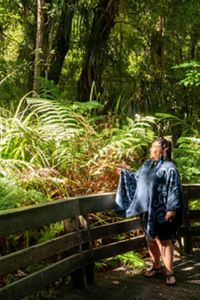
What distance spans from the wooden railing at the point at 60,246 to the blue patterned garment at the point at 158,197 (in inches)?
17.8

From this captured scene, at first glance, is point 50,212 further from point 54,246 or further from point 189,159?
point 189,159

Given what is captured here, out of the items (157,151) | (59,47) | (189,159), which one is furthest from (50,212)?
(59,47)

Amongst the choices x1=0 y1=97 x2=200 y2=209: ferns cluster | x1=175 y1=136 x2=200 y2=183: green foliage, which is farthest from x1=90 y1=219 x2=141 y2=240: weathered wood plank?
x1=175 y1=136 x2=200 y2=183: green foliage

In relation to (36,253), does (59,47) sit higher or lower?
higher

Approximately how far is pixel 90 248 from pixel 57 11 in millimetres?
6981

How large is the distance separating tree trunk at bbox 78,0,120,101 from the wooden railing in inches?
207

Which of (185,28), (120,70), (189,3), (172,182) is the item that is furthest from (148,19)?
(172,182)

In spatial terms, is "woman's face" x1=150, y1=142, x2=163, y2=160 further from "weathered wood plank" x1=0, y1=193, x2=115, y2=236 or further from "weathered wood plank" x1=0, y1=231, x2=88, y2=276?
"weathered wood plank" x1=0, y1=231, x2=88, y2=276

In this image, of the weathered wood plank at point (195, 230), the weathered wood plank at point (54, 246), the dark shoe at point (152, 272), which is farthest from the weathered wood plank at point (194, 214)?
the dark shoe at point (152, 272)

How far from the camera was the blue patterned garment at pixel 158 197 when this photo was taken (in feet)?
16.3

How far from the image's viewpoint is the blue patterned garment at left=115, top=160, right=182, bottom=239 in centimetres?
495

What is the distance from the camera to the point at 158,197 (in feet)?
16.5

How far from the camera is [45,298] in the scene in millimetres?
4559

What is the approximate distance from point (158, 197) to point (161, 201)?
54 mm
